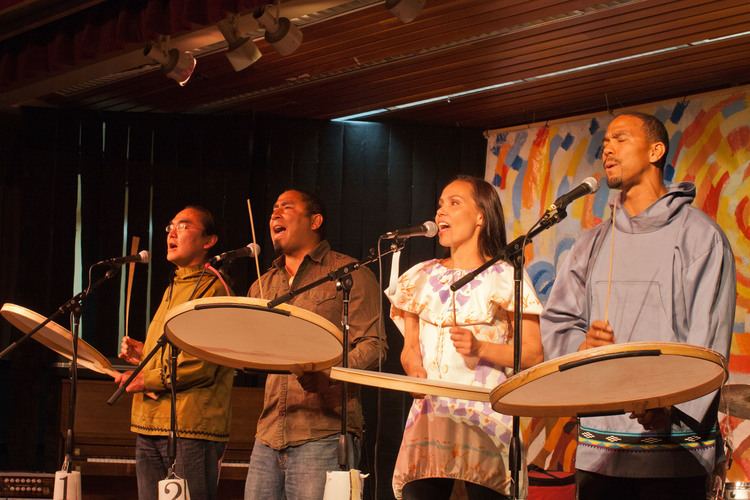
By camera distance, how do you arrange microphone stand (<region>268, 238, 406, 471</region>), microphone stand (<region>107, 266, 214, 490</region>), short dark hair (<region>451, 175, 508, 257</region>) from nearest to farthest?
microphone stand (<region>268, 238, 406, 471</region>) → short dark hair (<region>451, 175, 508, 257</region>) → microphone stand (<region>107, 266, 214, 490</region>)

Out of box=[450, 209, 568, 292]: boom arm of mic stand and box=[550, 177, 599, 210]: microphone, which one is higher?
box=[550, 177, 599, 210]: microphone

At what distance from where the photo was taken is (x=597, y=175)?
239 inches

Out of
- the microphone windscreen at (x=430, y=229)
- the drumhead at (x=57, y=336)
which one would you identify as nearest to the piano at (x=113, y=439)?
the drumhead at (x=57, y=336)

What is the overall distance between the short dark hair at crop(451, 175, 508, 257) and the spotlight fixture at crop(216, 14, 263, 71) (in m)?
1.65

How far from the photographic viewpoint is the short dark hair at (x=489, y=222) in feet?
11.3

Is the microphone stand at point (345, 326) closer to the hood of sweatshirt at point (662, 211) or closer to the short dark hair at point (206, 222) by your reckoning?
the hood of sweatshirt at point (662, 211)

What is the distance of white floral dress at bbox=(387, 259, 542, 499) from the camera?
3105 mm

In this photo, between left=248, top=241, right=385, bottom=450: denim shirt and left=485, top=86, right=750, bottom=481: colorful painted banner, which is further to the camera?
left=485, top=86, right=750, bottom=481: colorful painted banner

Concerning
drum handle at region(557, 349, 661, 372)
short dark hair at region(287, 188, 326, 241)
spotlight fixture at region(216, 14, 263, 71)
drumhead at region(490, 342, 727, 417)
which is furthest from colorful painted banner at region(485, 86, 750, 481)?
drum handle at region(557, 349, 661, 372)

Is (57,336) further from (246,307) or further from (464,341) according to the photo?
(464,341)

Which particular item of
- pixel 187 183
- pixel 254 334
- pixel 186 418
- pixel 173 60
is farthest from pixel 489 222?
pixel 187 183

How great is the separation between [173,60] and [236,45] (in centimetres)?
50

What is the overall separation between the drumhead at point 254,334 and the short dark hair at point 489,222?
66 cm

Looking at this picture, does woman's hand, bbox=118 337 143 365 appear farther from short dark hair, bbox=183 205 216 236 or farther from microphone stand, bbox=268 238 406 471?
microphone stand, bbox=268 238 406 471
